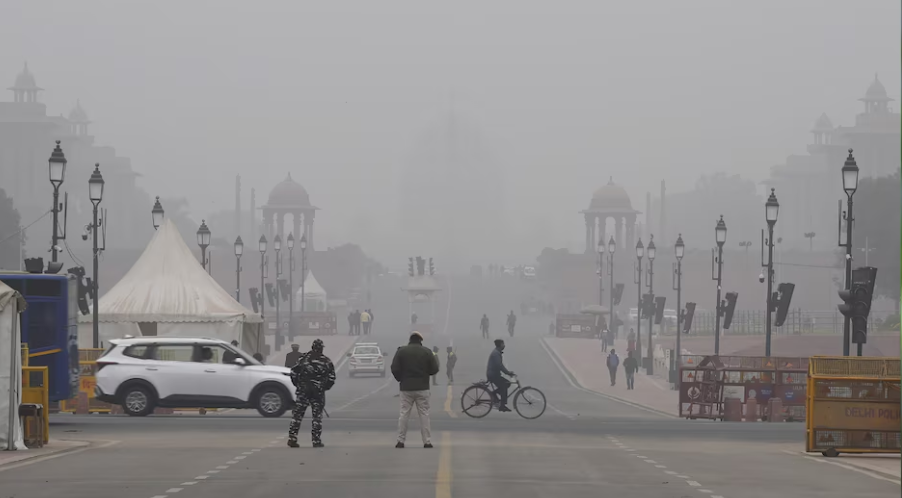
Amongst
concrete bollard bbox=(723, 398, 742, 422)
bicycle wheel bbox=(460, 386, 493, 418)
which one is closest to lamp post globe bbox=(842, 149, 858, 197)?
concrete bollard bbox=(723, 398, 742, 422)

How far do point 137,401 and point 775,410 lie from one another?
1337cm

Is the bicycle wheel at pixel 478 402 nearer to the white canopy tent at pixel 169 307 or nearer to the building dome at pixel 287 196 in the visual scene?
the white canopy tent at pixel 169 307

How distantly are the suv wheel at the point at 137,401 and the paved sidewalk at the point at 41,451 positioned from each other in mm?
6644

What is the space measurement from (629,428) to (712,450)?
20.0ft

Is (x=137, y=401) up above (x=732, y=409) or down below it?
above

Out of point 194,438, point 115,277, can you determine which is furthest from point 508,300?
point 194,438

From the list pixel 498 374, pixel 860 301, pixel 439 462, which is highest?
pixel 860 301

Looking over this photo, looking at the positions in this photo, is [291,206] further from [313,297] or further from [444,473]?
[444,473]

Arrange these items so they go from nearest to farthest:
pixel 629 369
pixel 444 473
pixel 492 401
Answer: pixel 444 473, pixel 492 401, pixel 629 369

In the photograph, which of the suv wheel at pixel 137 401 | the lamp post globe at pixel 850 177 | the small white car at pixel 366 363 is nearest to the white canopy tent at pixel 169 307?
the suv wheel at pixel 137 401

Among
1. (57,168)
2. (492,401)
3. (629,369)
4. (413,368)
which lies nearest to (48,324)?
→ (57,168)

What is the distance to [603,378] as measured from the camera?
62875 millimetres

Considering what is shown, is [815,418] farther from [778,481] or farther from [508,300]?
[508,300]

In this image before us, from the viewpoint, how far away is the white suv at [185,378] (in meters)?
28.2
